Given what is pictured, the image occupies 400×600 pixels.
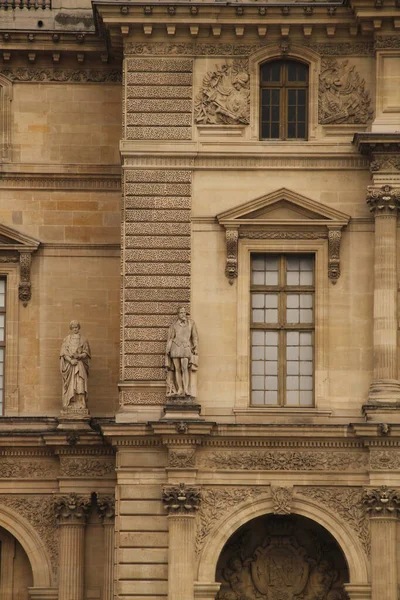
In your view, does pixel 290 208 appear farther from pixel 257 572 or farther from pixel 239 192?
pixel 257 572

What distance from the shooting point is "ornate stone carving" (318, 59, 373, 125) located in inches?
1949

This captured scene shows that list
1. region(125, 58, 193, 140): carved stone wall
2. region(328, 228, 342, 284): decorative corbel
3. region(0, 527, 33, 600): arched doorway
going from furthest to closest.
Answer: region(0, 527, 33, 600): arched doorway
region(125, 58, 193, 140): carved stone wall
region(328, 228, 342, 284): decorative corbel

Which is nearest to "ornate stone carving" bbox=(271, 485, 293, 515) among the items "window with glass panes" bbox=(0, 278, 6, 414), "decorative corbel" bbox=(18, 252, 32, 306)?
"window with glass panes" bbox=(0, 278, 6, 414)

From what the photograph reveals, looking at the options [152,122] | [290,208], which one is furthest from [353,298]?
[152,122]

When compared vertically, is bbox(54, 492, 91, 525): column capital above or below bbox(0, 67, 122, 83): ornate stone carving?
below

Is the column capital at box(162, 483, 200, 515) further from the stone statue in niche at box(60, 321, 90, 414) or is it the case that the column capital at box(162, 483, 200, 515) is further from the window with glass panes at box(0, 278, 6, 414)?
the window with glass panes at box(0, 278, 6, 414)

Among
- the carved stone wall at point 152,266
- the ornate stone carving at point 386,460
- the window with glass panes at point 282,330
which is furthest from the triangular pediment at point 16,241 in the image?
the ornate stone carving at point 386,460

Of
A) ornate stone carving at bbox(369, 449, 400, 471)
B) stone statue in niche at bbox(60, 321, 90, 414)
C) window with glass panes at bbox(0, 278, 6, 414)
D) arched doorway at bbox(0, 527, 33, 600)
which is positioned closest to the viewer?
ornate stone carving at bbox(369, 449, 400, 471)

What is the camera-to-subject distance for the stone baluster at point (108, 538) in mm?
50188

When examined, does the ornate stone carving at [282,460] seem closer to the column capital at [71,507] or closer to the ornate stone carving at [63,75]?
the column capital at [71,507]

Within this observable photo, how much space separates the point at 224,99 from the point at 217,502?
861 cm

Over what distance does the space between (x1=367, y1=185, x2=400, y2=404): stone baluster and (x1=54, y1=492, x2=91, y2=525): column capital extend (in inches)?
272

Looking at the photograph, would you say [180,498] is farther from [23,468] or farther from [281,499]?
[23,468]

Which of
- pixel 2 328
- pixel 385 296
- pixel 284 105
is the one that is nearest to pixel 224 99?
pixel 284 105
